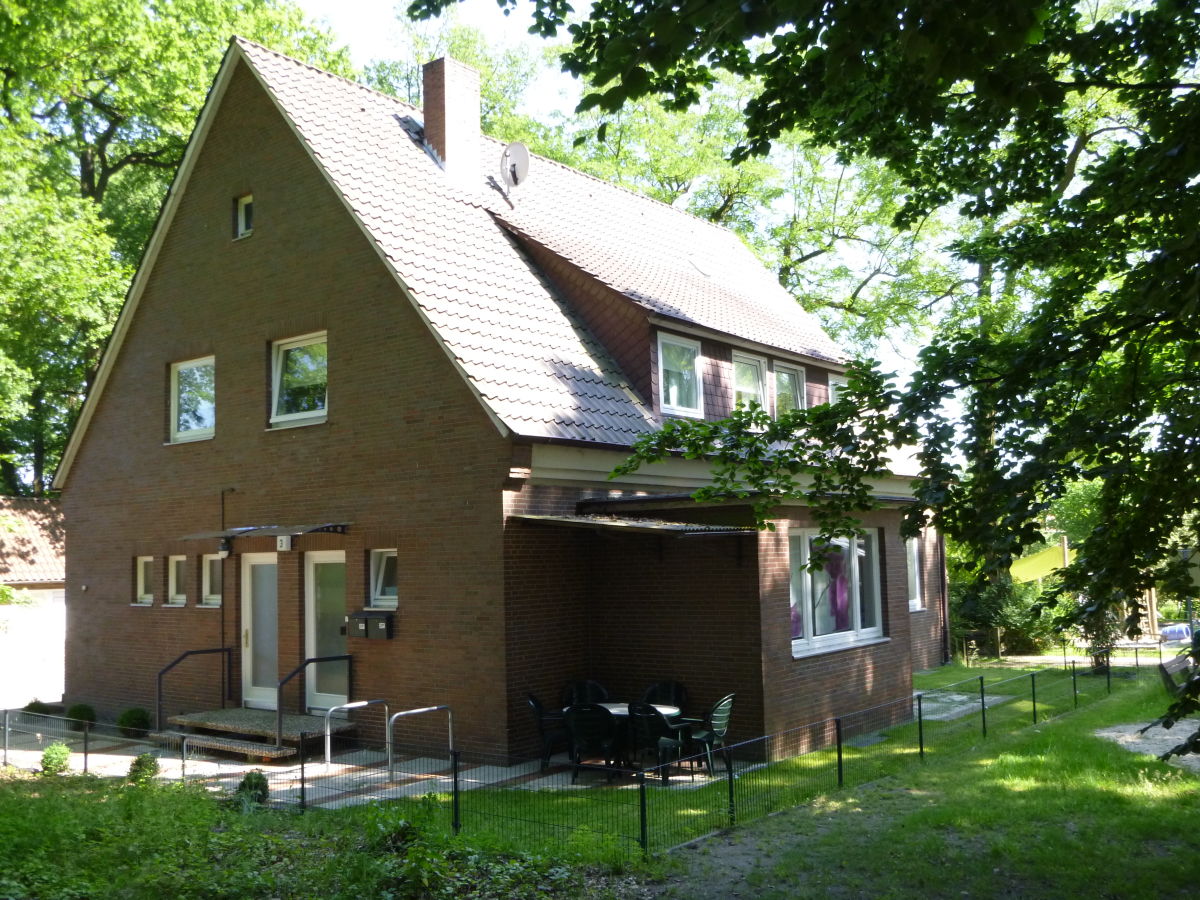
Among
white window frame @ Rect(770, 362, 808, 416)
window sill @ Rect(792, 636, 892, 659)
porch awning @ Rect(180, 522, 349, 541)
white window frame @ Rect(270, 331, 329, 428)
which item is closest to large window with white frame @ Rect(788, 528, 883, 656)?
window sill @ Rect(792, 636, 892, 659)

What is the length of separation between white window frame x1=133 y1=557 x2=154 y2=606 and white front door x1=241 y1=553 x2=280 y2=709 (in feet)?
8.45

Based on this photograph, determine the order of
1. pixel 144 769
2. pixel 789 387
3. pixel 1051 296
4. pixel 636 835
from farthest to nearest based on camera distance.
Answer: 1. pixel 789 387
2. pixel 144 769
3. pixel 1051 296
4. pixel 636 835

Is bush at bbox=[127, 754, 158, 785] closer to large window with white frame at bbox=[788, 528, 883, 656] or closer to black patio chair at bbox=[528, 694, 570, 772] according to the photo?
black patio chair at bbox=[528, 694, 570, 772]

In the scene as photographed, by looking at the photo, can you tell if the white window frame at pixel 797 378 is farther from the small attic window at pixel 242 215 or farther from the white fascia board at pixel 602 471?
the small attic window at pixel 242 215

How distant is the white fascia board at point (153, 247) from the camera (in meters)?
17.4

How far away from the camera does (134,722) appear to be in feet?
54.3

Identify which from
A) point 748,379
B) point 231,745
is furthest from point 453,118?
point 231,745

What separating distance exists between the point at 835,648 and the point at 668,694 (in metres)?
2.83

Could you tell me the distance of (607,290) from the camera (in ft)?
54.7

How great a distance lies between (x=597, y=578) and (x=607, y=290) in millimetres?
4537

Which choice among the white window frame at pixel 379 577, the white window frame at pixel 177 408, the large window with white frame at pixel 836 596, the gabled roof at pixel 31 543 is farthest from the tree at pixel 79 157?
the large window with white frame at pixel 836 596

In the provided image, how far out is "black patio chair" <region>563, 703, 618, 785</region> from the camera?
12.7 meters

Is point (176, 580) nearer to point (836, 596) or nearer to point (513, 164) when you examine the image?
point (513, 164)

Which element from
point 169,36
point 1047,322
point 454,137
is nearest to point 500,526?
point 1047,322
